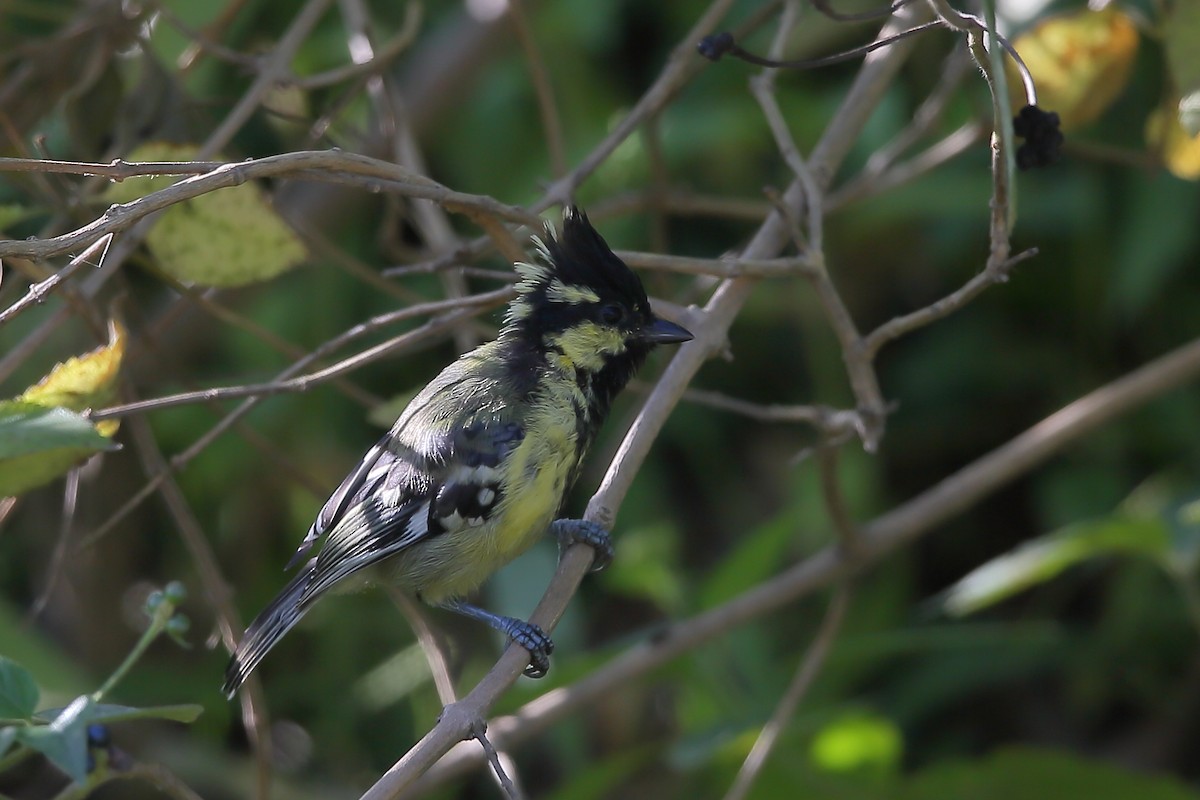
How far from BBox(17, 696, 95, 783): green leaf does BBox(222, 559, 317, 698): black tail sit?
65 centimetres

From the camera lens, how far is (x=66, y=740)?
124 centimetres

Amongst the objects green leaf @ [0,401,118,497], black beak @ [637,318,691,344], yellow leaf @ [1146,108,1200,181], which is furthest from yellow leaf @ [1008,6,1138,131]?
green leaf @ [0,401,118,497]

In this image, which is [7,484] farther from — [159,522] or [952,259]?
[952,259]

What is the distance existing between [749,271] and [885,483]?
5.65 feet

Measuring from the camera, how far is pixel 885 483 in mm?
3494

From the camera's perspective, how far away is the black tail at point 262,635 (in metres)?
1.97

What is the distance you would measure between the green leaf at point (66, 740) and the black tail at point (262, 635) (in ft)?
2.15

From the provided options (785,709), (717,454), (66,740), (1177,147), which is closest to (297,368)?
(66,740)

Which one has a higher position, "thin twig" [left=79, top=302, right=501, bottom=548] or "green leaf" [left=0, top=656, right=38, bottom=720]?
"thin twig" [left=79, top=302, right=501, bottom=548]

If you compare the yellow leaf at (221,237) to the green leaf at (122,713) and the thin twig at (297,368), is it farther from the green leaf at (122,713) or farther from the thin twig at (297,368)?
the green leaf at (122,713)

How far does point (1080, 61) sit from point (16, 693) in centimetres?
207

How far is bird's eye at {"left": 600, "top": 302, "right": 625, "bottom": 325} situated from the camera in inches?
92.8

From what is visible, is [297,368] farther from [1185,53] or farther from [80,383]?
[1185,53]

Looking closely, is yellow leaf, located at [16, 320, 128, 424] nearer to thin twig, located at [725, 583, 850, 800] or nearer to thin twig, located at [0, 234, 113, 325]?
thin twig, located at [0, 234, 113, 325]
